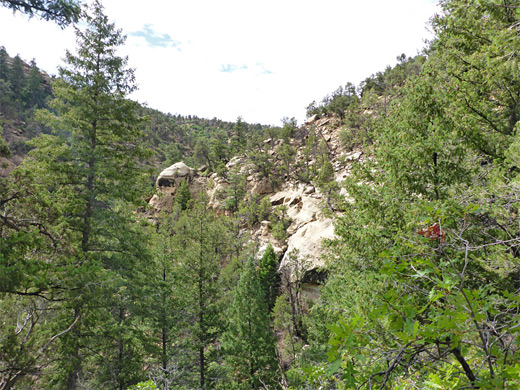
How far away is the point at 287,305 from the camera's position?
24016 millimetres

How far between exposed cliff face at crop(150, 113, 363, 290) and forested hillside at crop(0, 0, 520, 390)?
988 centimetres

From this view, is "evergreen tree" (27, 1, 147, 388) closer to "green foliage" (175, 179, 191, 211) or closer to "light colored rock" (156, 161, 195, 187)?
"green foliage" (175, 179, 191, 211)

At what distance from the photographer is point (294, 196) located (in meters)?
38.8

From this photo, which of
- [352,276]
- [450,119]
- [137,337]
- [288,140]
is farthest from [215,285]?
[288,140]

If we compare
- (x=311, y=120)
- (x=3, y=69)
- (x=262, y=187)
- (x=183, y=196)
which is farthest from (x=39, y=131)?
(x=311, y=120)

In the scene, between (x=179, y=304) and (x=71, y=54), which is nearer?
(x=71, y=54)

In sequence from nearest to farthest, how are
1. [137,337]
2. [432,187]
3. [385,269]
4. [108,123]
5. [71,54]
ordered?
[385,269] < [432,187] < [71,54] < [108,123] < [137,337]

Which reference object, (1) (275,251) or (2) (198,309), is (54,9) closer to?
(2) (198,309)

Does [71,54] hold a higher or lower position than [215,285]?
higher

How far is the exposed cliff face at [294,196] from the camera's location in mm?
26703

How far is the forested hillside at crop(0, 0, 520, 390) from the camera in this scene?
6.75 ft

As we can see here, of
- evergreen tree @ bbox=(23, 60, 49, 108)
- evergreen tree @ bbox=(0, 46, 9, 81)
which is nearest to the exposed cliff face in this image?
evergreen tree @ bbox=(23, 60, 49, 108)

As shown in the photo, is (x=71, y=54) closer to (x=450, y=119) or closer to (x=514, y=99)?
(x=450, y=119)

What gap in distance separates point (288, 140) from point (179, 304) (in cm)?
4473
